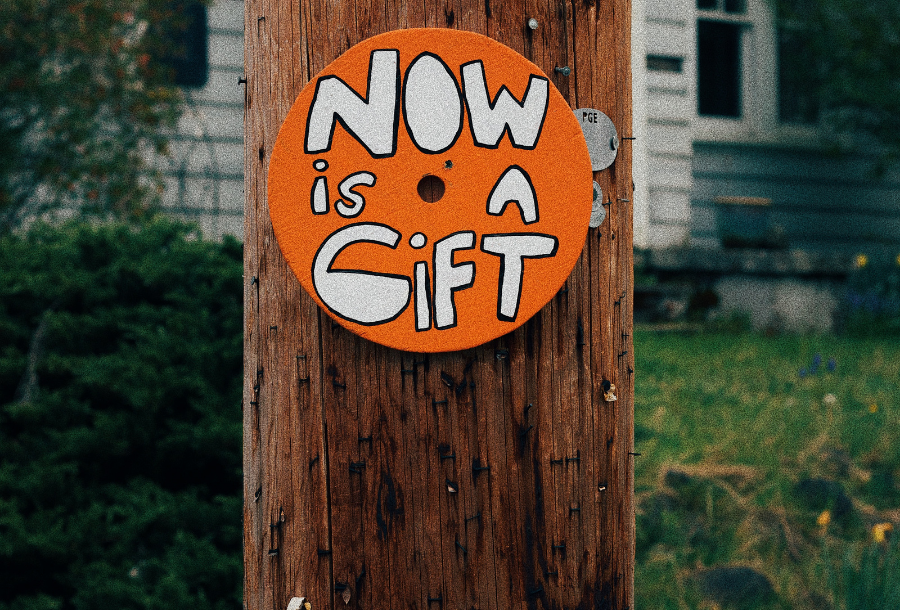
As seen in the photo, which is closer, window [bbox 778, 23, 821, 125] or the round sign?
the round sign

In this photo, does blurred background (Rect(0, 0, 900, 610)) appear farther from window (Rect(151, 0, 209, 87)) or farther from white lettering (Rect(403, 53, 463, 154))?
white lettering (Rect(403, 53, 463, 154))

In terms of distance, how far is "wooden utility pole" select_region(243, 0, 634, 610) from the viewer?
125 cm

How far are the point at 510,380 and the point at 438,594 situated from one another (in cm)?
35

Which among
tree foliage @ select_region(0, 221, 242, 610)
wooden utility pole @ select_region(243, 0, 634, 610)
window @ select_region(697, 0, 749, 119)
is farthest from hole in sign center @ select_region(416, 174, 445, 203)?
window @ select_region(697, 0, 749, 119)

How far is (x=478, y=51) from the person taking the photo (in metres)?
1.20

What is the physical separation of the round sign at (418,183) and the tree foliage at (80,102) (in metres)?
4.66

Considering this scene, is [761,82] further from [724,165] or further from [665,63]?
[665,63]

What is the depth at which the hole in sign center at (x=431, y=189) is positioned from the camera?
1204 mm

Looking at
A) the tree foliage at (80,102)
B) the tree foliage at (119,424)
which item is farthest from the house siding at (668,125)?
the tree foliage at (119,424)

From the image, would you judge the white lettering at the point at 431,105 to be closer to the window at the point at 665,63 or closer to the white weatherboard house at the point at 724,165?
the white weatherboard house at the point at 724,165

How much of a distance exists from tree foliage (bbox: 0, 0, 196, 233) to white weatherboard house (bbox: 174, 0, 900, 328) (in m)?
0.55

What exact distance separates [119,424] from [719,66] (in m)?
7.52

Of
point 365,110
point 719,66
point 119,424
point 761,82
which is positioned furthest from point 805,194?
point 365,110

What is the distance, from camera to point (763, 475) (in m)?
3.39
